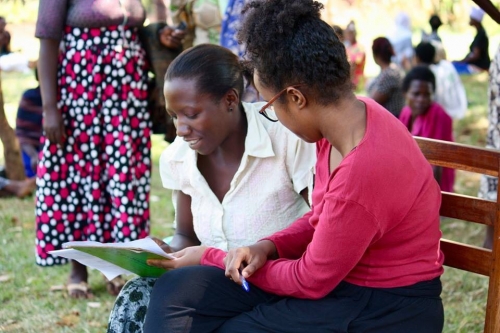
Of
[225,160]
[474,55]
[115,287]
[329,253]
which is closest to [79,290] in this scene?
[115,287]

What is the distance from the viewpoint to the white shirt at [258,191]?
2631 millimetres

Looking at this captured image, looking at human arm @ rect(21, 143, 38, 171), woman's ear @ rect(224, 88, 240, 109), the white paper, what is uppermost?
woman's ear @ rect(224, 88, 240, 109)

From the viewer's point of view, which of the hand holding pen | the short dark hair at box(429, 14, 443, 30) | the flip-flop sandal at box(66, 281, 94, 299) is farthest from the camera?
the short dark hair at box(429, 14, 443, 30)

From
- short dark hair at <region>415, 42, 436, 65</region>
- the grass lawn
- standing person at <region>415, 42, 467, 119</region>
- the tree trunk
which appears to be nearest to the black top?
standing person at <region>415, 42, 467, 119</region>

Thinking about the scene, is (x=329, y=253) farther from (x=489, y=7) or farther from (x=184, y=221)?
(x=489, y=7)

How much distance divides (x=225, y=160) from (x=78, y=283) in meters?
1.70

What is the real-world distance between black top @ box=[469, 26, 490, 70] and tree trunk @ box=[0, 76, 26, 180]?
591 cm

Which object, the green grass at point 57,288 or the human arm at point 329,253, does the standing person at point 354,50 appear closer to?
the green grass at point 57,288

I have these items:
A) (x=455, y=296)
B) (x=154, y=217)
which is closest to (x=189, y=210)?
(x=455, y=296)

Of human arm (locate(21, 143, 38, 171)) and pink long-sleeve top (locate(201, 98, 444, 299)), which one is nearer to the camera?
pink long-sleeve top (locate(201, 98, 444, 299))

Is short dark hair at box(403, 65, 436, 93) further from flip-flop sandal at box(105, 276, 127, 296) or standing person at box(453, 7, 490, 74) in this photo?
standing person at box(453, 7, 490, 74)

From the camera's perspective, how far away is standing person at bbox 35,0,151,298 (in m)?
3.78

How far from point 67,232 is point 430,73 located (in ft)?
10.4

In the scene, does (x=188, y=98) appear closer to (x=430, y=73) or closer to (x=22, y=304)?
(x=22, y=304)
